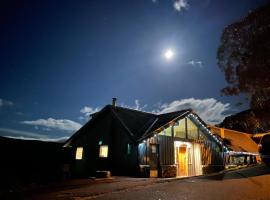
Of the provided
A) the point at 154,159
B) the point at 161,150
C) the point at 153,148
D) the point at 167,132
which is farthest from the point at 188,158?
the point at 153,148

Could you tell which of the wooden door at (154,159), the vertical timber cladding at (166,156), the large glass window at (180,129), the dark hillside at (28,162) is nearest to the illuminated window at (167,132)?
the vertical timber cladding at (166,156)

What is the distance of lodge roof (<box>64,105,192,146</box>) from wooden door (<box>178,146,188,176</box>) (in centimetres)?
333

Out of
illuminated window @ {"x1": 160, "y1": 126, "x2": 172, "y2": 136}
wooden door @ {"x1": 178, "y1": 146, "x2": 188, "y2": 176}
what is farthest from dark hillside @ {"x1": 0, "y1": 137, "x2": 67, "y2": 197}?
wooden door @ {"x1": 178, "y1": 146, "x2": 188, "y2": 176}

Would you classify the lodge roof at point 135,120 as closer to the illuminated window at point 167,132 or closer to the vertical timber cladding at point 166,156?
the illuminated window at point 167,132

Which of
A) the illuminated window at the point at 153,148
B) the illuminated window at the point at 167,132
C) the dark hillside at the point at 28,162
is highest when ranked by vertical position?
the illuminated window at the point at 167,132

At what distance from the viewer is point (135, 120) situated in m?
19.4

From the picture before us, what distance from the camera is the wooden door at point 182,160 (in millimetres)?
19719

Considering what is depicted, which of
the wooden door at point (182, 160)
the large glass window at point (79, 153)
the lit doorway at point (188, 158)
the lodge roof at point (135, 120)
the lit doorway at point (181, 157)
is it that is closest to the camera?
the lodge roof at point (135, 120)

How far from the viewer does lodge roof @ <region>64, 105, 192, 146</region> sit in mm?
16688

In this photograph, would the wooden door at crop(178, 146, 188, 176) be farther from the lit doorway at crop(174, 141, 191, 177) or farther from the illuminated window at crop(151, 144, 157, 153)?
the illuminated window at crop(151, 144, 157, 153)

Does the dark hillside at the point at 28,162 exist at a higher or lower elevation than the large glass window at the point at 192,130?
lower

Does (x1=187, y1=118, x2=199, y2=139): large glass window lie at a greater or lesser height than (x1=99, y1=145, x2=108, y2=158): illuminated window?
greater

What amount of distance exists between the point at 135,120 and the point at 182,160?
18.3 ft

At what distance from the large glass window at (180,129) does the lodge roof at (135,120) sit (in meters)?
0.86
